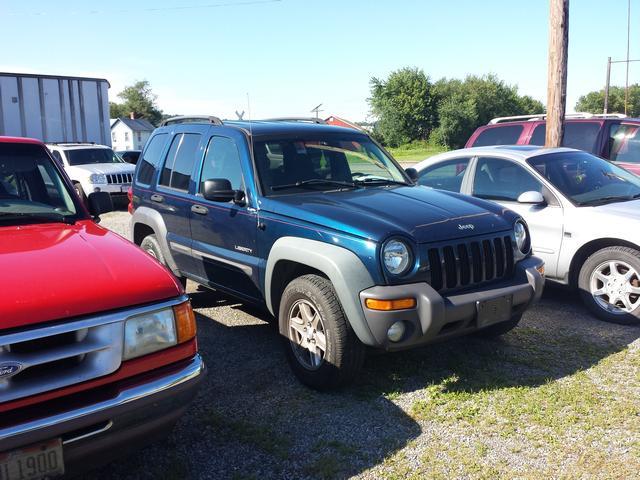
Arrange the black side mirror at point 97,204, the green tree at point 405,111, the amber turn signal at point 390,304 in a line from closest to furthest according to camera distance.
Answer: the amber turn signal at point 390,304, the black side mirror at point 97,204, the green tree at point 405,111

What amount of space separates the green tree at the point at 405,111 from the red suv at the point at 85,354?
65.6m

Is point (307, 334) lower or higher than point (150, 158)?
lower

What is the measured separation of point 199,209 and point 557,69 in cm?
687

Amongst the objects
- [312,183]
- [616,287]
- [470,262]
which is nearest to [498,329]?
[470,262]

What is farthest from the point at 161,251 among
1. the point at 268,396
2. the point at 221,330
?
the point at 268,396

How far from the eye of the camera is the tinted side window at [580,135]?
9.34 metres

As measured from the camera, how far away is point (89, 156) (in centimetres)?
1642

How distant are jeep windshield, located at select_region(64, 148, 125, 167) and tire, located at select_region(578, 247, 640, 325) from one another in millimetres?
13872

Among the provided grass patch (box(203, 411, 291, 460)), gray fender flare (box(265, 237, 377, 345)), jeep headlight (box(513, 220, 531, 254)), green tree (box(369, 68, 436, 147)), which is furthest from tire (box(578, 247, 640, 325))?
green tree (box(369, 68, 436, 147))

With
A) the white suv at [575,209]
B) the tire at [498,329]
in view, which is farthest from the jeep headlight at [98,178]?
the tire at [498,329]

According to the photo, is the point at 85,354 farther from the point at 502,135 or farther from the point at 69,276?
the point at 502,135

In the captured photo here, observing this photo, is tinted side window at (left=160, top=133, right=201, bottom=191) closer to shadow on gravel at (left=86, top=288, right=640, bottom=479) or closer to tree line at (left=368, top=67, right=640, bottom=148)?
shadow on gravel at (left=86, top=288, right=640, bottom=479)

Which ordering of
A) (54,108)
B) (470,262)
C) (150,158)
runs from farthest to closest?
(54,108)
(150,158)
(470,262)

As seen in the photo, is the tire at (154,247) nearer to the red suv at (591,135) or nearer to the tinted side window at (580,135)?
the red suv at (591,135)
